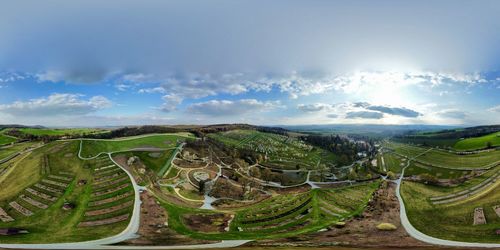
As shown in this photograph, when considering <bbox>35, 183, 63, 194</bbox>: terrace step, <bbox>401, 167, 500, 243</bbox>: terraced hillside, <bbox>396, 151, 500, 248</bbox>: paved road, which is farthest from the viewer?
<bbox>35, 183, 63, 194</bbox>: terrace step

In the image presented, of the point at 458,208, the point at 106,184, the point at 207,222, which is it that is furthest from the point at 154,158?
the point at 458,208

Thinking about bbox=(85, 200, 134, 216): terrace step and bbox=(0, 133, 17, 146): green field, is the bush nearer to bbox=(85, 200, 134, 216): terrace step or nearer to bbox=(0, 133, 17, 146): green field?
bbox=(85, 200, 134, 216): terrace step

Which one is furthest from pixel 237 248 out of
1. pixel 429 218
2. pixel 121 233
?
pixel 429 218

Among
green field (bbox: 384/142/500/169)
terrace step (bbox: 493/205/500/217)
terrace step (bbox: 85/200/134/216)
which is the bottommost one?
terrace step (bbox: 85/200/134/216)

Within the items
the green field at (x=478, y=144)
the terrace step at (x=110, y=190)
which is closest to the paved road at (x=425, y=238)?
the terrace step at (x=110, y=190)

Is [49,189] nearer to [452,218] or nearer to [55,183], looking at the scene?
[55,183]

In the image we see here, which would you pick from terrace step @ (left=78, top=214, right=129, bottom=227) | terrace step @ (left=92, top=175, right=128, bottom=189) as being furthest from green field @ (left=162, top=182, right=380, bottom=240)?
terrace step @ (left=92, top=175, right=128, bottom=189)
